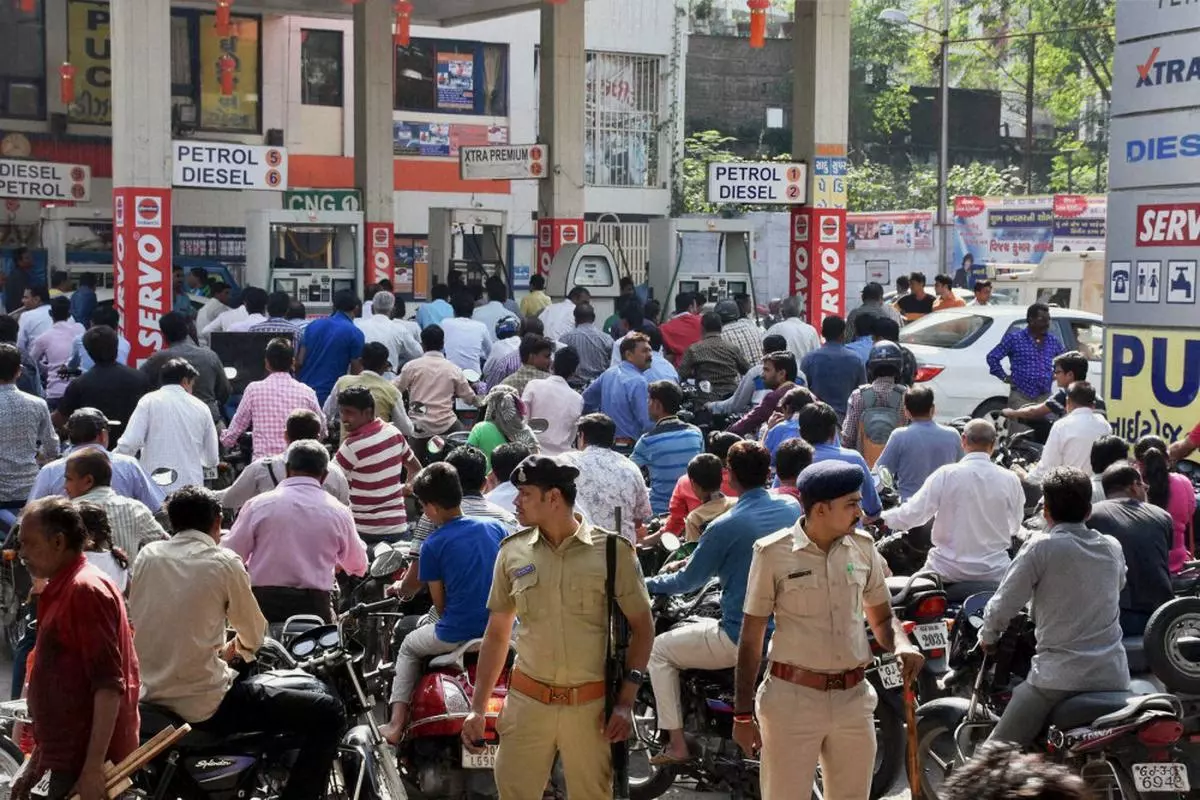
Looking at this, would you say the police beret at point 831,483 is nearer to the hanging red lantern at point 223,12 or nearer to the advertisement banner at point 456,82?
the hanging red lantern at point 223,12

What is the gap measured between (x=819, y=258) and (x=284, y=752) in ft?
53.0

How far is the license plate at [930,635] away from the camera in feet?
26.1

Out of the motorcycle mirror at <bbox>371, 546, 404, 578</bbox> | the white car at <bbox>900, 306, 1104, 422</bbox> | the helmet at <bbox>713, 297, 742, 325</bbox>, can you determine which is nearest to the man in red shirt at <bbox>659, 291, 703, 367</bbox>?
the helmet at <bbox>713, 297, 742, 325</bbox>

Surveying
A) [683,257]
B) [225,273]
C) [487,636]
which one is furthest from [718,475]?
[225,273]

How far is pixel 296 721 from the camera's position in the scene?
6.43 metres

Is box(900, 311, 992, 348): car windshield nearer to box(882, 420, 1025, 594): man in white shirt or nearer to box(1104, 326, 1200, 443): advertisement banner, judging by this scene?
box(1104, 326, 1200, 443): advertisement banner

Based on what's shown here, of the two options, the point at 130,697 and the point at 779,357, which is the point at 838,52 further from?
the point at 130,697

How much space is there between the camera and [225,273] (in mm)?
26000

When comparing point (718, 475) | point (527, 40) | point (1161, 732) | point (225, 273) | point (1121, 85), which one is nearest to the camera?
point (1161, 732)

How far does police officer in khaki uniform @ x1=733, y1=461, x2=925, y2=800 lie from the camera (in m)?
5.91

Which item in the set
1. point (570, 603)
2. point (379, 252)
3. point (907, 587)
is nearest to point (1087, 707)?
point (907, 587)

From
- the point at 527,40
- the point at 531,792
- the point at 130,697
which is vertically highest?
the point at 527,40

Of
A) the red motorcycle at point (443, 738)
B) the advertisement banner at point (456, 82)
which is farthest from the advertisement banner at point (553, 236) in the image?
the red motorcycle at point (443, 738)

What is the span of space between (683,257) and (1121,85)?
35.0 ft
